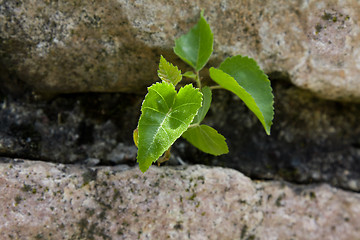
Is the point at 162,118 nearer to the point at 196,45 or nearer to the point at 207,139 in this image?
the point at 207,139

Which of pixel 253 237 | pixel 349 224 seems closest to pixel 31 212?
pixel 253 237

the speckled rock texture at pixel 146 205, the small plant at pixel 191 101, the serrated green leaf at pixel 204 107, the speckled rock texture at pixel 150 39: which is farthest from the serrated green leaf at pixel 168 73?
the speckled rock texture at pixel 146 205

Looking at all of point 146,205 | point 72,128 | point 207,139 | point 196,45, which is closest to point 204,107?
point 207,139

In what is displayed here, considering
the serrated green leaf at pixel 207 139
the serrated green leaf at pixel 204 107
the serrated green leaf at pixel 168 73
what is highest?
the serrated green leaf at pixel 168 73

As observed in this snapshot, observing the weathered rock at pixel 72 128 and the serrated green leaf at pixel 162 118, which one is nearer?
the serrated green leaf at pixel 162 118

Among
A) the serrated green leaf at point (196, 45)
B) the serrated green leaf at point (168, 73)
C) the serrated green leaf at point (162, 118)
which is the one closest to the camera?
the serrated green leaf at point (162, 118)

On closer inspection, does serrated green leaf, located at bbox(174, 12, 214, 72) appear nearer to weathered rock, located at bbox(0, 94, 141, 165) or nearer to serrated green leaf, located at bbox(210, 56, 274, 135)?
serrated green leaf, located at bbox(210, 56, 274, 135)

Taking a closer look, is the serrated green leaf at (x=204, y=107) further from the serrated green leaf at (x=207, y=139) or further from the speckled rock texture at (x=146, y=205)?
the speckled rock texture at (x=146, y=205)

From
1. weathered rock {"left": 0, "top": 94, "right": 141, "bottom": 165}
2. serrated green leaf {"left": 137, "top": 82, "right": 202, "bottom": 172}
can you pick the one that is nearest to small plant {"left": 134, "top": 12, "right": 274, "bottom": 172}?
serrated green leaf {"left": 137, "top": 82, "right": 202, "bottom": 172}
